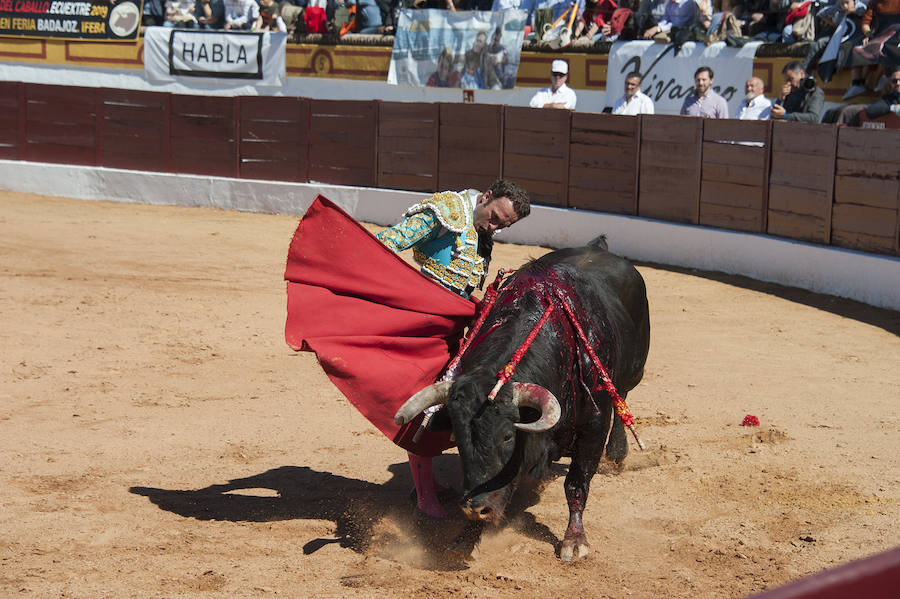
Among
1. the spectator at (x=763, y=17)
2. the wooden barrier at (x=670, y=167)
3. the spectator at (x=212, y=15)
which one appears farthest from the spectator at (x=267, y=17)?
the wooden barrier at (x=670, y=167)

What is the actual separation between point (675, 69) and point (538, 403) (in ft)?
24.9

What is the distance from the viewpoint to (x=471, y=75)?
12.0 metres

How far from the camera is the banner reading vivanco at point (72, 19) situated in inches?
584

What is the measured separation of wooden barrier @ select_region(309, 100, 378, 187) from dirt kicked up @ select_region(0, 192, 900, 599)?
407 cm

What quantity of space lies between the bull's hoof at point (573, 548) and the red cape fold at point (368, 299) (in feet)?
1.74

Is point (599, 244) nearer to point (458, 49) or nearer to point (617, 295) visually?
point (617, 295)

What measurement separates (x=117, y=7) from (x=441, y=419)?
13.1 meters

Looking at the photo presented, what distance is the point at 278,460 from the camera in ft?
14.4

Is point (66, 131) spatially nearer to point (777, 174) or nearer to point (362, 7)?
point (362, 7)

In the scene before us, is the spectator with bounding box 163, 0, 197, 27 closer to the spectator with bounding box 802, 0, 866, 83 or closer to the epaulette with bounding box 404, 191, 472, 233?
the spectator with bounding box 802, 0, 866, 83

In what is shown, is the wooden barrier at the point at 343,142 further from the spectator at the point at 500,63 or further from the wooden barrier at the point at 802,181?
the wooden barrier at the point at 802,181

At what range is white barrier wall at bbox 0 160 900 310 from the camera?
24.6ft

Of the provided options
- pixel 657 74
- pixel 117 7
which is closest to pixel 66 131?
pixel 117 7

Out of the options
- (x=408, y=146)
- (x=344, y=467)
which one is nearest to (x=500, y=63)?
(x=408, y=146)
